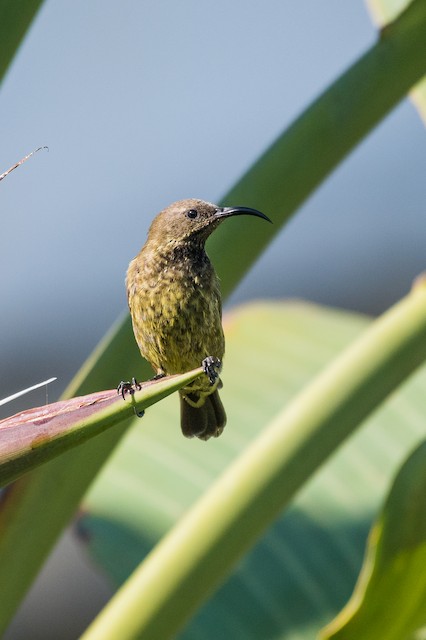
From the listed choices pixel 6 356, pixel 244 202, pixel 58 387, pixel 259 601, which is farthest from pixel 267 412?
pixel 6 356

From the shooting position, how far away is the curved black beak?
1433 mm

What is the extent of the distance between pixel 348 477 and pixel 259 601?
427mm

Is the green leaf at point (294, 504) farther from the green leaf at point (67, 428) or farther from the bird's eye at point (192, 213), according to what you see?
the green leaf at point (67, 428)

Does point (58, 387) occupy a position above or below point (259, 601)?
Answer: below

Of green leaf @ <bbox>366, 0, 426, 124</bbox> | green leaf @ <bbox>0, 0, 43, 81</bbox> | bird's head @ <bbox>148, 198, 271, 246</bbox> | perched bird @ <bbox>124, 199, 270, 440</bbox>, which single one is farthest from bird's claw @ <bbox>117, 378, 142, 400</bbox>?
green leaf @ <bbox>366, 0, 426, 124</bbox>

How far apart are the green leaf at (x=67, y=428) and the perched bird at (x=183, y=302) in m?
0.66

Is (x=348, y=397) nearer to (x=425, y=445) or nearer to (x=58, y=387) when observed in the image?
(x=425, y=445)

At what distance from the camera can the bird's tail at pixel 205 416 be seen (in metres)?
1.78

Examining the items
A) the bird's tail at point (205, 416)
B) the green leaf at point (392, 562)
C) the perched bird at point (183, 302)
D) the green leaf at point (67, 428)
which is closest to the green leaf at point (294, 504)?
the bird's tail at point (205, 416)

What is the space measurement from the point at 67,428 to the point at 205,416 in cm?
105

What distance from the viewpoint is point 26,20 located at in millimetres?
1349

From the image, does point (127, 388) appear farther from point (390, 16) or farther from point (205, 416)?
point (390, 16)

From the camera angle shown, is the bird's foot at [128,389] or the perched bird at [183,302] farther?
the perched bird at [183,302]

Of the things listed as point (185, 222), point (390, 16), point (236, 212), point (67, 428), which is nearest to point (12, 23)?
point (236, 212)
